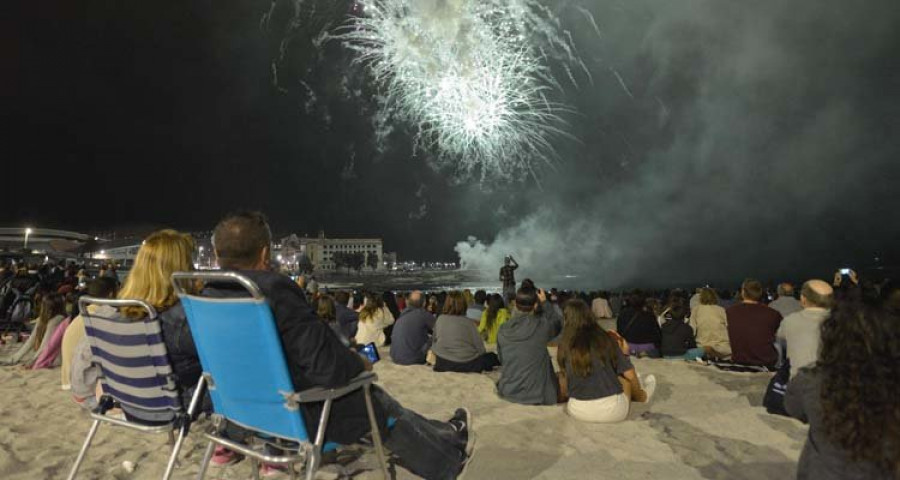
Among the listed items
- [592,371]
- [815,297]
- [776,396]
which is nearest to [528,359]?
[592,371]

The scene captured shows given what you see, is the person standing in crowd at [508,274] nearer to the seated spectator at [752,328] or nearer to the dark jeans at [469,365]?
the dark jeans at [469,365]

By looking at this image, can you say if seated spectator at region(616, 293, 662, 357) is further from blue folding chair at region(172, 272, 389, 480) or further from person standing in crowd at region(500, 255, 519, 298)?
person standing in crowd at region(500, 255, 519, 298)

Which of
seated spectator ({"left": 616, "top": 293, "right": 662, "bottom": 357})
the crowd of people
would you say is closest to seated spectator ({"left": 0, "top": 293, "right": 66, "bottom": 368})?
the crowd of people

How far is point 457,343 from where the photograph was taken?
292 inches

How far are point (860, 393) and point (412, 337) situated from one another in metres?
6.71

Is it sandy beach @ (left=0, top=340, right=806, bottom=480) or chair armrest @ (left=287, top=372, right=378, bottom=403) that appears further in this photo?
sandy beach @ (left=0, top=340, right=806, bottom=480)

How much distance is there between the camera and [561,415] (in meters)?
5.24

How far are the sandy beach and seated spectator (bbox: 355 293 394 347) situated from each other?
149 inches

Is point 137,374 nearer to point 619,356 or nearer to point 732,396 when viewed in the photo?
point 619,356

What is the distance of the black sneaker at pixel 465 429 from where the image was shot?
3.02m

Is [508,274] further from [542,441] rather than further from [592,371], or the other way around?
[542,441]

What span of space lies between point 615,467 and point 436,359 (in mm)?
4102

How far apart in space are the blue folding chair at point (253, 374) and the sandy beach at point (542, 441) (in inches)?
60.8

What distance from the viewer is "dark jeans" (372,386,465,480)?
2.72 m
